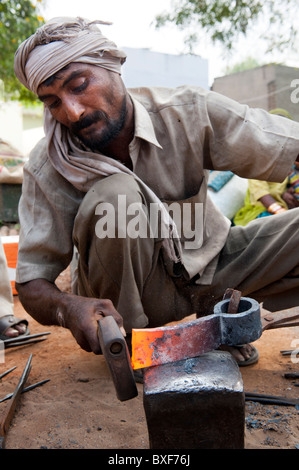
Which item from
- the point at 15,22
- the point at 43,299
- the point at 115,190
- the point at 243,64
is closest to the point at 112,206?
the point at 115,190

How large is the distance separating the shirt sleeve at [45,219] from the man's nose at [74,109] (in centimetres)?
32

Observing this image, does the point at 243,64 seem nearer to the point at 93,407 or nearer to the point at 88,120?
the point at 88,120

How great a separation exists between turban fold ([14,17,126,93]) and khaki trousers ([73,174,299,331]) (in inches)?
22.2

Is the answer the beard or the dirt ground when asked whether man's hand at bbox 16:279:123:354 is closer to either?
the dirt ground

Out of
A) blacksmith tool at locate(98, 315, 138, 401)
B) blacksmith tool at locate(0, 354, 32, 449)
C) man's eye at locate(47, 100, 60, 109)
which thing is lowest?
blacksmith tool at locate(0, 354, 32, 449)

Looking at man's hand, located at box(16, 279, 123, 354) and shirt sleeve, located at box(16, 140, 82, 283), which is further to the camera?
shirt sleeve, located at box(16, 140, 82, 283)

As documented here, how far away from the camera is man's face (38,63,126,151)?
2.12 m

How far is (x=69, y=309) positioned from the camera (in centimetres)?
186

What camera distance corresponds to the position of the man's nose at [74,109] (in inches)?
82.4

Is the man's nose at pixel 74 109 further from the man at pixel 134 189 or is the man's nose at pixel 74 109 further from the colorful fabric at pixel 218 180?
the colorful fabric at pixel 218 180

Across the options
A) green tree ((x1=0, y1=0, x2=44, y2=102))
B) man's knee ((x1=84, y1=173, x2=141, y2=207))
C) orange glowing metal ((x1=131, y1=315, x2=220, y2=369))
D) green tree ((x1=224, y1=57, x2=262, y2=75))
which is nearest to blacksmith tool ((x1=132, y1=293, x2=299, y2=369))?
orange glowing metal ((x1=131, y1=315, x2=220, y2=369))

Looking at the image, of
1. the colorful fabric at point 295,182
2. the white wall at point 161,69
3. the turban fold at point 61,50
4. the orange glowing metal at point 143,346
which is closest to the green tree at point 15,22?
the white wall at point 161,69

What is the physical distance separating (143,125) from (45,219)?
668 millimetres
